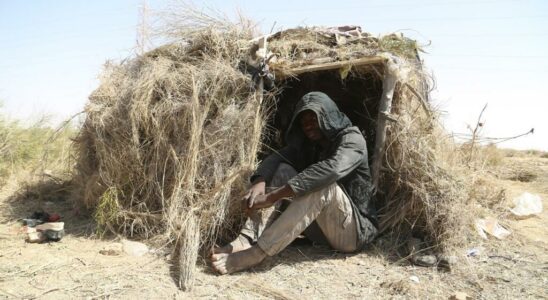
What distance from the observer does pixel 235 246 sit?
322 cm

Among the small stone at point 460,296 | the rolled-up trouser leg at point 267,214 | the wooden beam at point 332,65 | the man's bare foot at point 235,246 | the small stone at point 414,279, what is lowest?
the small stone at point 414,279

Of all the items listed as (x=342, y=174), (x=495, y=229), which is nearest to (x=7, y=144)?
(x=342, y=174)

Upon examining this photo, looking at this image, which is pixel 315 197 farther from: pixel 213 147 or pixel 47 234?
pixel 47 234

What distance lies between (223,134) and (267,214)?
843mm

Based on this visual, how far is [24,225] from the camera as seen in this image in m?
4.12

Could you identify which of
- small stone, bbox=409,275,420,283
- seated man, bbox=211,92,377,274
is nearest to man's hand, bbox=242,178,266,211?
seated man, bbox=211,92,377,274

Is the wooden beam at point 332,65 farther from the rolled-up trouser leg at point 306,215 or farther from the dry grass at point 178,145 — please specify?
the rolled-up trouser leg at point 306,215

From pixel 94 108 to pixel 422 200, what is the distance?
3162 millimetres

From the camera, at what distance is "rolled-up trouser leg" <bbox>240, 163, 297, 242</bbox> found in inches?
132

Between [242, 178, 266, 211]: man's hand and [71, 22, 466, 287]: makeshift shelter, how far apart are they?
292mm

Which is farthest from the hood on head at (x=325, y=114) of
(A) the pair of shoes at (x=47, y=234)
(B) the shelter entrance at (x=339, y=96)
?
(A) the pair of shoes at (x=47, y=234)

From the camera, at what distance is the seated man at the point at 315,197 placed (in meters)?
3.06

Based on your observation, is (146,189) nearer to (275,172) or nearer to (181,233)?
(181,233)

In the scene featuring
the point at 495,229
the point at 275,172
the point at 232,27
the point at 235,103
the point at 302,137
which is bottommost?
the point at 495,229
